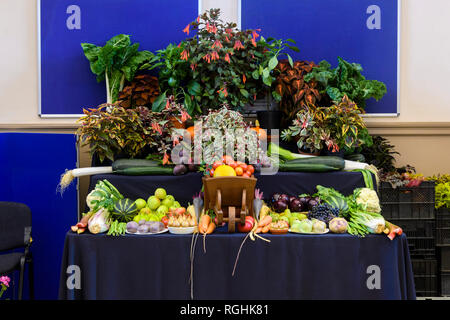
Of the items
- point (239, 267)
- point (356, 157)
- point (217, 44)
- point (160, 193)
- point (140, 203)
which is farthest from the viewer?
point (356, 157)

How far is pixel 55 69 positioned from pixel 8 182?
1.47 metres

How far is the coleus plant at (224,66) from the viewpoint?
3381mm

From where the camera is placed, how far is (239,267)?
98.6 inches

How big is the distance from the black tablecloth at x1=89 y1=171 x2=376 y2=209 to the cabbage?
0.47m

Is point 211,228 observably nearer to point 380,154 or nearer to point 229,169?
point 229,169

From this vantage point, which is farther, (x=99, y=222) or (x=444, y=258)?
(x=444, y=258)

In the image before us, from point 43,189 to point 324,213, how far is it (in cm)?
249

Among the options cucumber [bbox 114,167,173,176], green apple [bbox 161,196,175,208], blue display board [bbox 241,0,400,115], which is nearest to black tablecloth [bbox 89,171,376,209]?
cucumber [bbox 114,167,173,176]

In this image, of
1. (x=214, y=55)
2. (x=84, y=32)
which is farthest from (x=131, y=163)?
(x=84, y=32)

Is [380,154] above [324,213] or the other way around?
above

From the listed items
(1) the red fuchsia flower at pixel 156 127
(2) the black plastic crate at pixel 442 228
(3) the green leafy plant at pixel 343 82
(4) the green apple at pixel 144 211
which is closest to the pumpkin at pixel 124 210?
(4) the green apple at pixel 144 211

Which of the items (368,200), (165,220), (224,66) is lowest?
(165,220)
